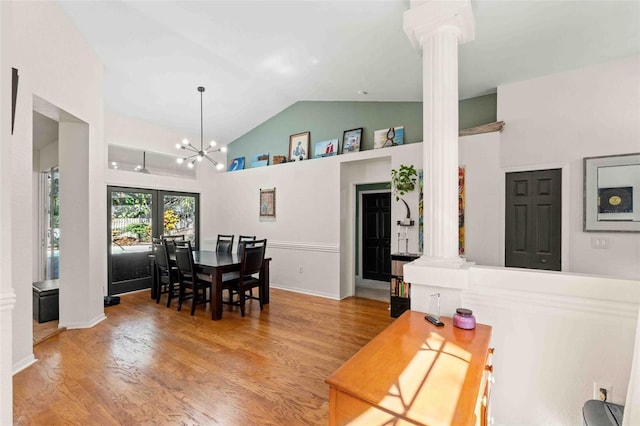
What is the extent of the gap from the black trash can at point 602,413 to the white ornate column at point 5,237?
246 cm

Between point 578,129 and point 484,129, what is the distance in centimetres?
86

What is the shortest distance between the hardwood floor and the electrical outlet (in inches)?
60.2

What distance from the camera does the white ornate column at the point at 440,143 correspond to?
1.92 meters

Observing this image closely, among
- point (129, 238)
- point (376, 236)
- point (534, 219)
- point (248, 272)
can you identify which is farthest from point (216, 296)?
point (534, 219)

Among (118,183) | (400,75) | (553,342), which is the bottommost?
(553,342)

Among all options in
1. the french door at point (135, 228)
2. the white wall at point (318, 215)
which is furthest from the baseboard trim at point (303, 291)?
the french door at point (135, 228)

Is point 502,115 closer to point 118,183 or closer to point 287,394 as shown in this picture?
point 287,394

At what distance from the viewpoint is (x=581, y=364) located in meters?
1.57

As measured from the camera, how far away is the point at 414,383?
1068mm

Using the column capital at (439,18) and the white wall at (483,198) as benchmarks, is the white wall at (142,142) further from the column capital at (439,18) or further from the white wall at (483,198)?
the white wall at (483,198)

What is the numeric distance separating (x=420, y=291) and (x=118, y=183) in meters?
5.19

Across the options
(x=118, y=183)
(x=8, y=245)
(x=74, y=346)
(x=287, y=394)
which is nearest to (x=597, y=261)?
(x=287, y=394)

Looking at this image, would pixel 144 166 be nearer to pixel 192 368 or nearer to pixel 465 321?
pixel 192 368

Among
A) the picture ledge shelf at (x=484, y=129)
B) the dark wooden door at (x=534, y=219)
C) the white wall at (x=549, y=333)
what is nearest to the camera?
the white wall at (x=549, y=333)
